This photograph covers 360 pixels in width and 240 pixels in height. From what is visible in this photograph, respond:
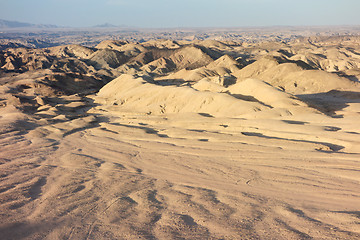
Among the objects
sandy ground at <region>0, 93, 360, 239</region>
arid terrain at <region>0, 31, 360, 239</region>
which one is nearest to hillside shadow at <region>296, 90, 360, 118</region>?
arid terrain at <region>0, 31, 360, 239</region>

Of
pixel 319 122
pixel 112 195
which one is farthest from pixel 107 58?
pixel 112 195

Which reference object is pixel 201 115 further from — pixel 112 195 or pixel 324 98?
pixel 324 98

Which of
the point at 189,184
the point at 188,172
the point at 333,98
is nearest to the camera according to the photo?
the point at 189,184

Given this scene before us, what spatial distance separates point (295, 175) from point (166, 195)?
4.23 metres

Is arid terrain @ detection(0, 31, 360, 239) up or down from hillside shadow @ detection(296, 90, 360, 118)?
up

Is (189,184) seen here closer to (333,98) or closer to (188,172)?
(188,172)

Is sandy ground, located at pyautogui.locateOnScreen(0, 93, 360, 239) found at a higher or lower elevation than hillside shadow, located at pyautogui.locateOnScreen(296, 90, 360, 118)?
higher

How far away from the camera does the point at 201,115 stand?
2031cm

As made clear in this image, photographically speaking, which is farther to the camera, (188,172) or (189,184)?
(188,172)

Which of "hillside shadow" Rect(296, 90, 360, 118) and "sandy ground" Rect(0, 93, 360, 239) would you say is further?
"hillside shadow" Rect(296, 90, 360, 118)

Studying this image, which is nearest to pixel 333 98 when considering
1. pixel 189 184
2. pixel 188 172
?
pixel 188 172

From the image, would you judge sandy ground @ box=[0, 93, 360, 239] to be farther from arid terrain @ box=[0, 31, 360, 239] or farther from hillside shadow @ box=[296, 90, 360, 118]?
hillside shadow @ box=[296, 90, 360, 118]

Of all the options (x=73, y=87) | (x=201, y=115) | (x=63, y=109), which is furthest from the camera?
(x=73, y=87)

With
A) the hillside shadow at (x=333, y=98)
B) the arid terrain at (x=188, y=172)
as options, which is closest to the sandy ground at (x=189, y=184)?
the arid terrain at (x=188, y=172)
